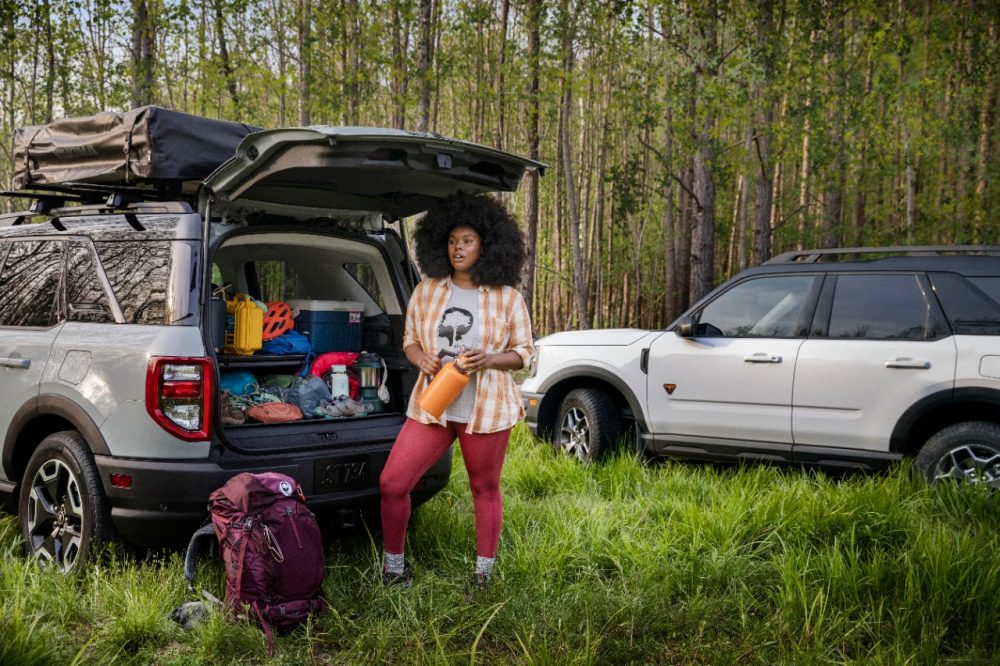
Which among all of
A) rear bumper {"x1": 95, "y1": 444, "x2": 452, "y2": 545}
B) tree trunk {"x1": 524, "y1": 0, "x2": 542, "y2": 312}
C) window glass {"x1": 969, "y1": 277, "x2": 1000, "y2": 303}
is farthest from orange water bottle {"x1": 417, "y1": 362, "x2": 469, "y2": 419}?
tree trunk {"x1": 524, "y1": 0, "x2": 542, "y2": 312}

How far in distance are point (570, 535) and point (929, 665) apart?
180 cm

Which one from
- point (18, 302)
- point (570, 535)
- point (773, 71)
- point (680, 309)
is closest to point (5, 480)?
point (18, 302)

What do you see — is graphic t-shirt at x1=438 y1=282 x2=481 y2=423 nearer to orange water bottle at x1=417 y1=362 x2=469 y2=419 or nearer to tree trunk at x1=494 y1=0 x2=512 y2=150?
orange water bottle at x1=417 y1=362 x2=469 y2=419

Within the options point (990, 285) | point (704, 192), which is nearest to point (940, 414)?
point (990, 285)

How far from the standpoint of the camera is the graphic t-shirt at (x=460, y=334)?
4184 millimetres

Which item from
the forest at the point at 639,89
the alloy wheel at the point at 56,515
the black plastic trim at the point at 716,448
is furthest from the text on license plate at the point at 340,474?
the forest at the point at 639,89

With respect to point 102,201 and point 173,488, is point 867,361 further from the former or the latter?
point 102,201

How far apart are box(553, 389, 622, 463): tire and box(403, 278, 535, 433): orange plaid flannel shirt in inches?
108

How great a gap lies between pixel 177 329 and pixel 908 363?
4.18 m

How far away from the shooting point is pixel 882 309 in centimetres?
589

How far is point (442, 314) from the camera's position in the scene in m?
4.29

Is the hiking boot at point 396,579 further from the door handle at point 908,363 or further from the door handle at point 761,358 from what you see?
the door handle at point 908,363

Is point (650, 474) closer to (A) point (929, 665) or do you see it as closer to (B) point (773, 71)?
(A) point (929, 665)

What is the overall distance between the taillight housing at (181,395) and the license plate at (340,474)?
0.56 meters
